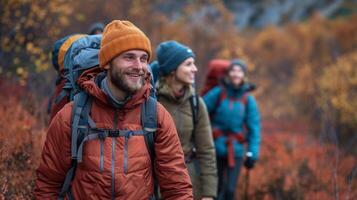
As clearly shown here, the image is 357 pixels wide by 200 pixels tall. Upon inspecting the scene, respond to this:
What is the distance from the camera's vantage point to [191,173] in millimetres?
4797

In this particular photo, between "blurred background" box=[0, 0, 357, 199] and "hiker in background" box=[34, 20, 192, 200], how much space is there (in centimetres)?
102

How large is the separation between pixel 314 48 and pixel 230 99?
29005mm

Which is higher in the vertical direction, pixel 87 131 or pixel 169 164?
pixel 87 131

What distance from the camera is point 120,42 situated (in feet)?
10.1

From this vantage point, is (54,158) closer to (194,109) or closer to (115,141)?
(115,141)

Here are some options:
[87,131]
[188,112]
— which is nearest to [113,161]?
[87,131]

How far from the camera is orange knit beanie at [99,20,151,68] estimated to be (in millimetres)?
3072

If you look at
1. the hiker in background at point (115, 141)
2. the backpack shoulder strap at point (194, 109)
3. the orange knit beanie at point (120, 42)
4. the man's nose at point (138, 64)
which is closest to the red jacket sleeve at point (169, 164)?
the hiker in background at point (115, 141)

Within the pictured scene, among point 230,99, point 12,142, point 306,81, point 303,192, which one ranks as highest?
point 306,81

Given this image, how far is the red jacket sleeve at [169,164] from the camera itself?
3086 millimetres

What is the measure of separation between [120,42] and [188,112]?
1.75m

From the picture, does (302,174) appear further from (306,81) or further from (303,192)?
(306,81)

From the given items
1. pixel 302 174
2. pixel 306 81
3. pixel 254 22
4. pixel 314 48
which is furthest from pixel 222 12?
pixel 254 22

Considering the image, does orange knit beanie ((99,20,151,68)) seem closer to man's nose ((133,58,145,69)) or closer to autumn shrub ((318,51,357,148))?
man's nose ((133,58,145,69))
